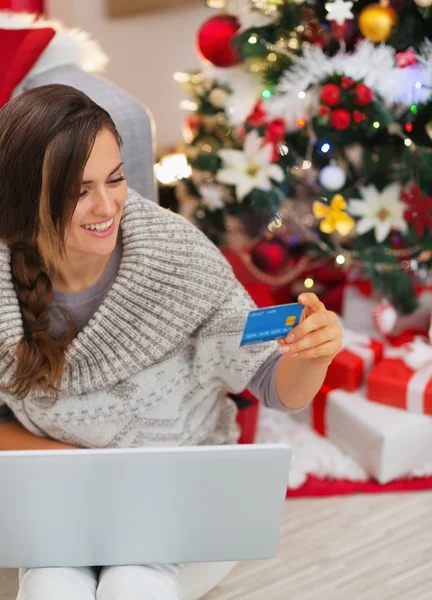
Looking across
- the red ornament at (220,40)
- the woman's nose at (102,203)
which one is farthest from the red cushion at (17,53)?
the woman's nose at (102,203)

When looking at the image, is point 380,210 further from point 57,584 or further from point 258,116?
point 57,584

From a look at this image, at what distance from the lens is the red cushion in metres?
1.60

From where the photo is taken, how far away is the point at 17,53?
1609mm

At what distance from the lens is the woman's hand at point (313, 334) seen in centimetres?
106

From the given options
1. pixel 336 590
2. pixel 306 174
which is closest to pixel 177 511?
pixel 336 590

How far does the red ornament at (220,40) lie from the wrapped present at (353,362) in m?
0.70

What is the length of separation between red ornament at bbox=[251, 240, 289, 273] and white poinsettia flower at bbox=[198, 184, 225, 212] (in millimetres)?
149

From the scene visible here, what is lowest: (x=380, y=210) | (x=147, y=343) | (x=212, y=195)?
(x=212, y=195)

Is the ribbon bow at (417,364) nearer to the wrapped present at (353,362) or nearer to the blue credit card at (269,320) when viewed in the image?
the wrapped present at (353,362)

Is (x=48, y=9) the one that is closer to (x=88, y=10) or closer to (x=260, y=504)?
(x=88, y=10)

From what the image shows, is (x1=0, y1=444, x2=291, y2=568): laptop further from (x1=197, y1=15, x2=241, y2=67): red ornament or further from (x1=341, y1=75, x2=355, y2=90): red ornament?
(x1=197, y1=15, x2=241, y2=67): red ornament

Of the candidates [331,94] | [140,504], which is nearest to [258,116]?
[331,94]

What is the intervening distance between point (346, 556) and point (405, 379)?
15.8 inches

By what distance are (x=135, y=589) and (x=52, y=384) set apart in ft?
1.03
